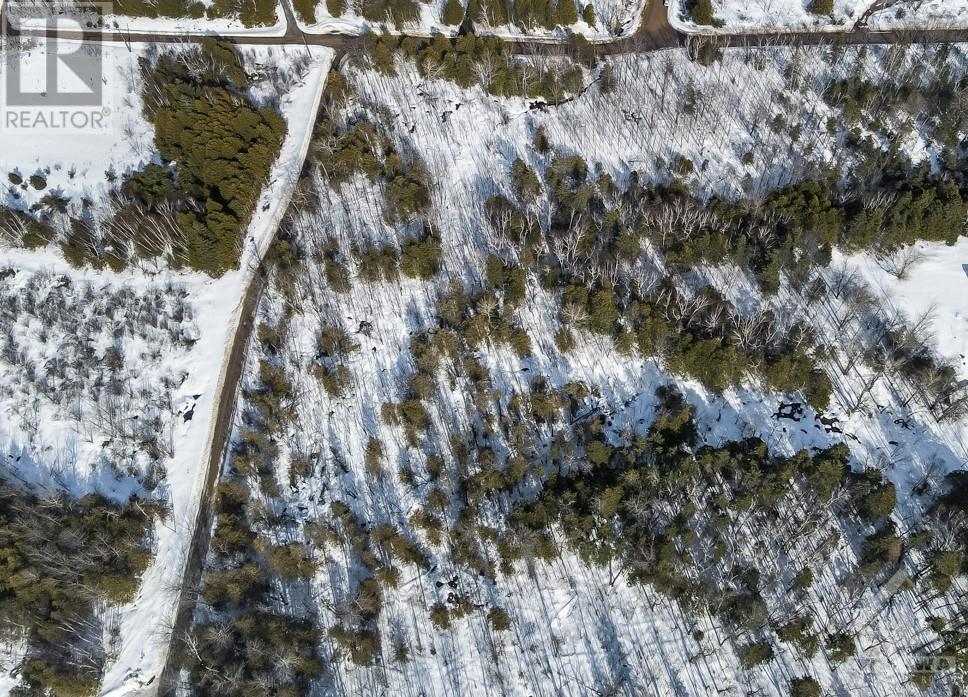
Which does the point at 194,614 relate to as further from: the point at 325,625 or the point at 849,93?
the point at 849,93

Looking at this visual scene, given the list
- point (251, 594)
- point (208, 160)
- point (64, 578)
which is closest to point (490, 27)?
point (208, 160)

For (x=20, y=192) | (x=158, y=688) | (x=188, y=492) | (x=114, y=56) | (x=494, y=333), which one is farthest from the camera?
(x=114, y=56)

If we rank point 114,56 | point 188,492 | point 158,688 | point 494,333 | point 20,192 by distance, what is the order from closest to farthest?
point 158,688 → point 188,492 → point 494,333 → point 20,192 → point 114,56

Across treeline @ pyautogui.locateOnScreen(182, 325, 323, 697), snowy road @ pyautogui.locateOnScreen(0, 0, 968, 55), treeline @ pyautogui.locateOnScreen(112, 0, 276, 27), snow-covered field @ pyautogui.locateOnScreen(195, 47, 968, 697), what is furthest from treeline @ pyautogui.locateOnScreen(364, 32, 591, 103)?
treeline @ pyautogui.locateOnScreen(182, 325, 323, 697)

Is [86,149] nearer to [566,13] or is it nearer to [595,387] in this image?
[566,13]

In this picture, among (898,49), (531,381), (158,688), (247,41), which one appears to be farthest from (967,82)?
(158,688)

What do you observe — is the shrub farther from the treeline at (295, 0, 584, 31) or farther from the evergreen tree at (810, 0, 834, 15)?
the evergreen tree at (810, 0, 834, 15)

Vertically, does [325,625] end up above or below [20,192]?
below
